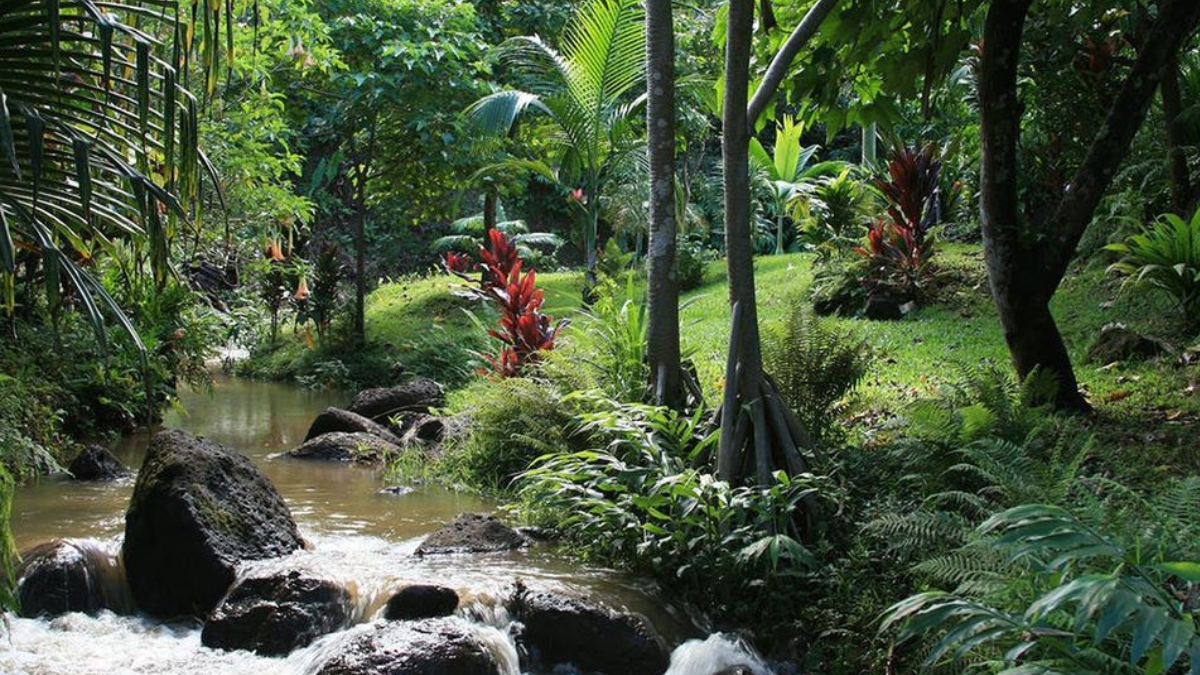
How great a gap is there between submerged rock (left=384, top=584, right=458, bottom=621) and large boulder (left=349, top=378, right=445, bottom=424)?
6264 mm

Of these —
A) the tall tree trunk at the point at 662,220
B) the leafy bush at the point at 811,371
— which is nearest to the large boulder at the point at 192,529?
the tall tree trunk at the point at 662,220

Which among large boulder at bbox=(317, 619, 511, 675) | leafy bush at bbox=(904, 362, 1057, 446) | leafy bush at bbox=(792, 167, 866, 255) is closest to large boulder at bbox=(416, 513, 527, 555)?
large boulder at bbox=(317, 619, 511, 675)

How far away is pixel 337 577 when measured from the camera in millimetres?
6082

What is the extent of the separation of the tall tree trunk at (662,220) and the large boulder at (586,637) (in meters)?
2.08

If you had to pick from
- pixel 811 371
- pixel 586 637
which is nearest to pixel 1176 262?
pixel 811 371

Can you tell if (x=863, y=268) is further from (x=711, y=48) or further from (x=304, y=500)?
(x=711, y=48)

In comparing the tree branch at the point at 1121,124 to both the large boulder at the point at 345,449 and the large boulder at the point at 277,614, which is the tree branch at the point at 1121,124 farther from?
the large boulder at the point at 345,449

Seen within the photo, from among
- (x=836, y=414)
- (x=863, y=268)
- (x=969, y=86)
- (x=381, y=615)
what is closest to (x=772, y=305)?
(x=863, y=268)

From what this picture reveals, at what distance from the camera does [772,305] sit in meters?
14.0

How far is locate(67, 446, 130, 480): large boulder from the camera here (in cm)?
884

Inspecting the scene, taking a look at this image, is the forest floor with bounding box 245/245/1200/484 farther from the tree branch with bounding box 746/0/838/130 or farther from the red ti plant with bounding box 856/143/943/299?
the tree branch with bounding box 746/0/838/130

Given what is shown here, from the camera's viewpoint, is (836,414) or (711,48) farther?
(711,48)

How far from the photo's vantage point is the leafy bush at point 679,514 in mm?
5699

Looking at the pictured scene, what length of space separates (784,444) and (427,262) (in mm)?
23964
